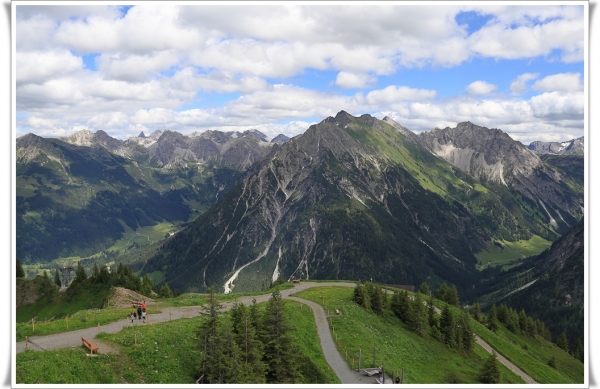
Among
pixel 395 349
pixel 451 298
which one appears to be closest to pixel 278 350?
pixel 395 349

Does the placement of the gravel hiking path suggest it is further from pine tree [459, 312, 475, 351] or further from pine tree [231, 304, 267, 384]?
pine tree [459, 312, 475, 351]

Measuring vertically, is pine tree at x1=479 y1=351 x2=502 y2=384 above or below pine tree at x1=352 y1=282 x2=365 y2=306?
below

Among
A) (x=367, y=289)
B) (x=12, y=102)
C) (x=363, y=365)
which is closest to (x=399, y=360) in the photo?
(x=363, y=365)

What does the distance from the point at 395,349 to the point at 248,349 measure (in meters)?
36.8

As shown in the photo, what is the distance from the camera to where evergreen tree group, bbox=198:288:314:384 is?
3594 centimetres

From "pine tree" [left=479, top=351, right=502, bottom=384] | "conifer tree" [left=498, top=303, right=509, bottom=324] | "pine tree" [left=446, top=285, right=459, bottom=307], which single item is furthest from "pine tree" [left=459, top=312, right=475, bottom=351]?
"conifer tree" [left=498, top=303, right=509, bottom=324]

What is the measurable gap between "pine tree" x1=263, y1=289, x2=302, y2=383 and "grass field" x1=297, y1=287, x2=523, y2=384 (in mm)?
14828

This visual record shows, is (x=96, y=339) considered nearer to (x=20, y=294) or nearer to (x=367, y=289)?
(x=367, y=289)

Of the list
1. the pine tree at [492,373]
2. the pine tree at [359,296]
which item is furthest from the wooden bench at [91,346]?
the pine tree at [359,296]

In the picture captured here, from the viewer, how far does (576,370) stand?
123688 millimetres

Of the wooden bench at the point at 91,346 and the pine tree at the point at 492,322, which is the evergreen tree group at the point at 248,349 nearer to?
the wooden bench at the point at 91,346

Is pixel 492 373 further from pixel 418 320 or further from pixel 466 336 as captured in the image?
pixel 466 336

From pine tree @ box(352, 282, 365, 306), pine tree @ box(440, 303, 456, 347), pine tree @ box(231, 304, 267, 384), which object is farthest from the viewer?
pine tree @ box(352, 282, 365, 306)

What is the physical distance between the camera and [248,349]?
40.2 m
